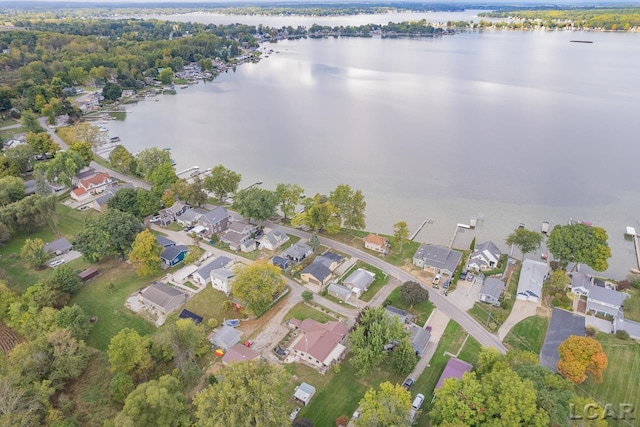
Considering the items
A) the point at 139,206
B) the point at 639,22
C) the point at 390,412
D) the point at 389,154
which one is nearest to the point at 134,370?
the point at 390,412

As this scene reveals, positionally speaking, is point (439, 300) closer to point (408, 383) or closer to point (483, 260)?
point (483, 260)

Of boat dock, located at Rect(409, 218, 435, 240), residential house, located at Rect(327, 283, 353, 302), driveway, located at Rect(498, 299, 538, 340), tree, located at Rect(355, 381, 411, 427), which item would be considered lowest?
driveway, located at Rect(498, 299, 538, 340)

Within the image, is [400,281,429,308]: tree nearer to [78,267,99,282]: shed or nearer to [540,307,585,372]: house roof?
[540,307,585,372]: house roof

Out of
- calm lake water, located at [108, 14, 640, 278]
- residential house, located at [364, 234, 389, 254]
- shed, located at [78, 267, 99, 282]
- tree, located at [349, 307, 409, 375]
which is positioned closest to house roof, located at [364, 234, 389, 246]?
residential house, located at [364, 234, 389, 254]

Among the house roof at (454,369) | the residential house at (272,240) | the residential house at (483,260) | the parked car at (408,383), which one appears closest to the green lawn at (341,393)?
the parked car at (408,383)

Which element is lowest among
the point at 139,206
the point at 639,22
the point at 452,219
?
the point at 452,219

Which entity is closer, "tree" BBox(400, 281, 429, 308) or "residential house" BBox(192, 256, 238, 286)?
"tree" BBox(400, 281, 429, 308)

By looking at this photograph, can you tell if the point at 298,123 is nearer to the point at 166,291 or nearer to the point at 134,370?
the point at 166,291
